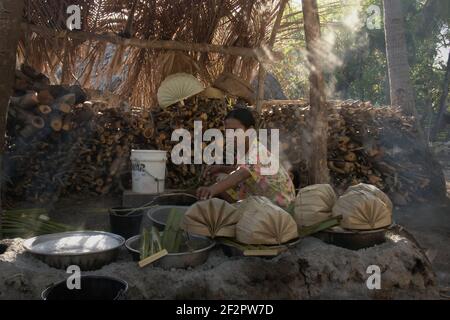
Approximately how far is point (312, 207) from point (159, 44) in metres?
4.23

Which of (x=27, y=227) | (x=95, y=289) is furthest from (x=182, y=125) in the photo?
(x=95, y=289)

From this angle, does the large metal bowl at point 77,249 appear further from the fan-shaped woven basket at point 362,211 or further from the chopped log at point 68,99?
the chopped log at point 68,99

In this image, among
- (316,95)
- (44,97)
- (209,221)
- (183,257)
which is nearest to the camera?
(183,257)

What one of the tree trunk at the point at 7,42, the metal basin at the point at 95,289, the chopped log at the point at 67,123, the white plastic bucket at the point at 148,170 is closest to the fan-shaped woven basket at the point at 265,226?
the metal basin at the point at 95,289

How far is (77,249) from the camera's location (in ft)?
8.87

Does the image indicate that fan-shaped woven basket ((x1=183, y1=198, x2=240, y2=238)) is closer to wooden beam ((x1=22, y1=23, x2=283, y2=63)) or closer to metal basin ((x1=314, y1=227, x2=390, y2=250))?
metal basin ((x1=314, y1=227, x2=390, y2=250))

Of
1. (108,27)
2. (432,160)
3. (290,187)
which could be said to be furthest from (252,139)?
(432,160)

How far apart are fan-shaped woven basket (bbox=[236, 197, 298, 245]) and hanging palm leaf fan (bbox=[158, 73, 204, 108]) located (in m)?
3.89

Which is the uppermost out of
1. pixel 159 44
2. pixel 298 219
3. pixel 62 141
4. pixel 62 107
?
pixel 159 44

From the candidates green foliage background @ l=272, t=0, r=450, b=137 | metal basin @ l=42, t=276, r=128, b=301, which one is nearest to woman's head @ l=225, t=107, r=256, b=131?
metal basin @ l=42, t=276, r=128, b=301

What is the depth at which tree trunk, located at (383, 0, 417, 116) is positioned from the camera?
820 cm

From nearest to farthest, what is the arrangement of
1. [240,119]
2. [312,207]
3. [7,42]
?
[312,207] < [7,42] < [240,119]

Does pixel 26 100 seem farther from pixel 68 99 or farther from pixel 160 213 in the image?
pixel 160 213

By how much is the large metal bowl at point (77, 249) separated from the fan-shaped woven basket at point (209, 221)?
1.52 feet
